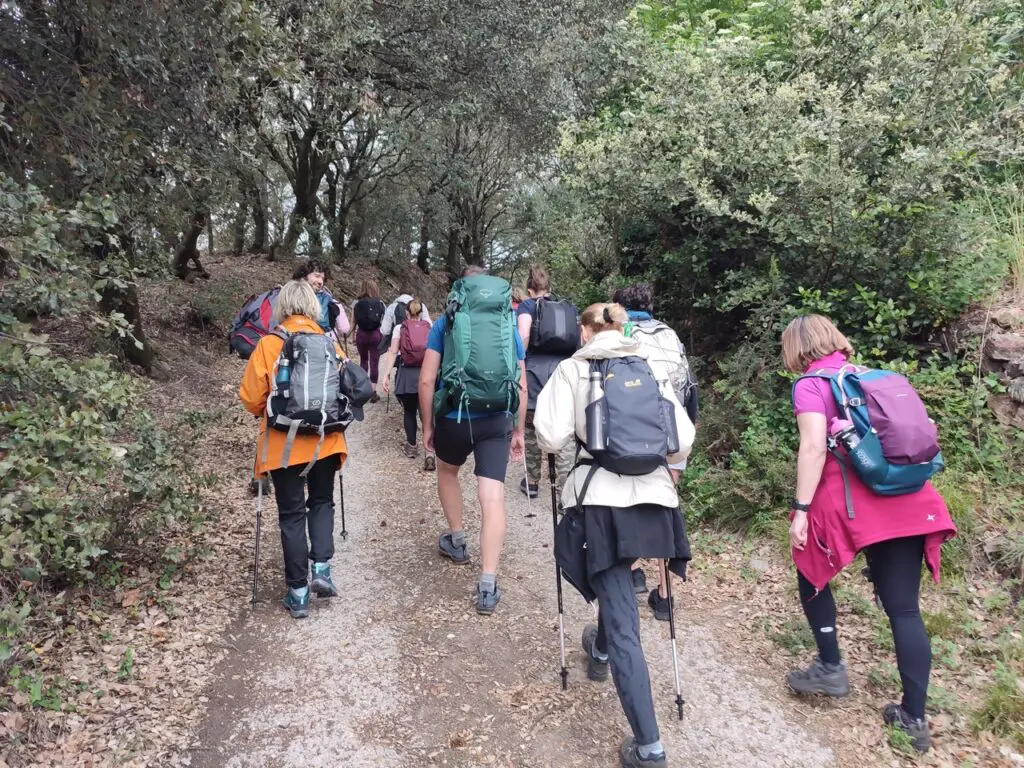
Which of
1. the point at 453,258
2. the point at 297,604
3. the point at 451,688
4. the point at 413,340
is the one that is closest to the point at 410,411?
the point at 413,340

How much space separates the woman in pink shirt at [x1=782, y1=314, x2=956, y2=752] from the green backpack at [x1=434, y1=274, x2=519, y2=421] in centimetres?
179

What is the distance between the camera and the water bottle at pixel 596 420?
3071mm

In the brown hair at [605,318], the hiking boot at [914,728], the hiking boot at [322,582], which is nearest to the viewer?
the hiking boot at [914,728]

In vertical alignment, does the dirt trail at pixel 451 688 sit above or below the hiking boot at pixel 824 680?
below

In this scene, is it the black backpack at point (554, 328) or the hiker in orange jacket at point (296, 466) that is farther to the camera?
the black backpack at point (554, 328)

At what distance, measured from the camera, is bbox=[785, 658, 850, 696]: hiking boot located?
362 centimetres

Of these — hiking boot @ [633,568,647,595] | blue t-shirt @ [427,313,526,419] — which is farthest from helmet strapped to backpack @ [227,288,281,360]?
hiking boot @ [633,568,647,595]

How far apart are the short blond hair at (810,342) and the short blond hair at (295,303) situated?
2.88m

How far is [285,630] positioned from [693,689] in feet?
8.38

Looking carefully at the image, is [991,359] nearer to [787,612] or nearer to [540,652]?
[787,612]

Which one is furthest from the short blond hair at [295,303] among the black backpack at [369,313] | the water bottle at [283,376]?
the black backpack at [369,313]

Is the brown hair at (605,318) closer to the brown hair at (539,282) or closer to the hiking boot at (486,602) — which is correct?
the hiking boot at (486,602)

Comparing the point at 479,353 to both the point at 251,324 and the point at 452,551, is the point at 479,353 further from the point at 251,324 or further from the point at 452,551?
the point at 251,324

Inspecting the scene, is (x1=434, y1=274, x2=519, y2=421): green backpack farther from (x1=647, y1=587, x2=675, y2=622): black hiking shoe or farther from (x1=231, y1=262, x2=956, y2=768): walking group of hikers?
(x1=647, y1=587, x2=675, y2=622): black hiking shoe
